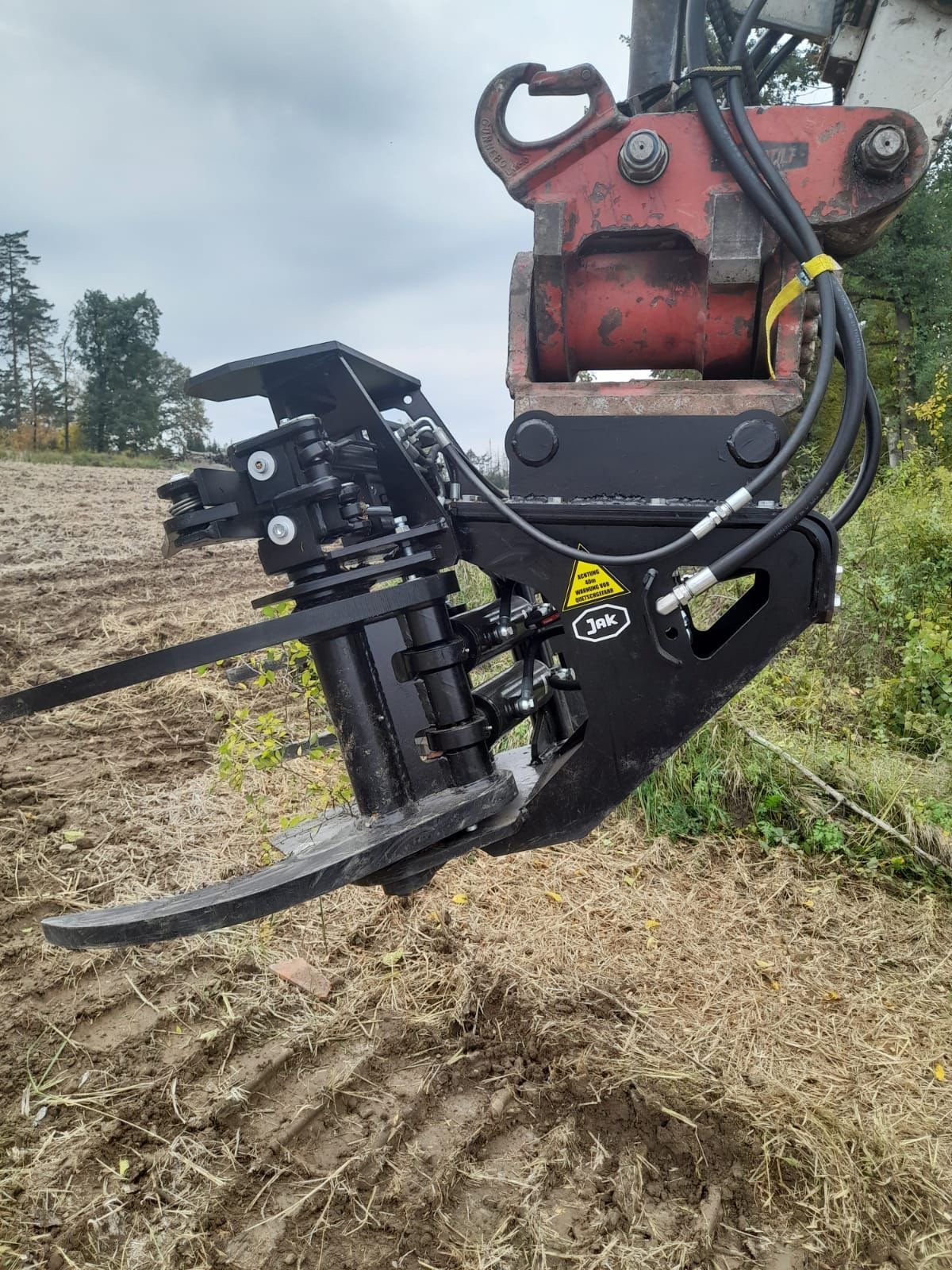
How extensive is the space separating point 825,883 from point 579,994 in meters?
1.43

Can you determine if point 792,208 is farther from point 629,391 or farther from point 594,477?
point 594,477

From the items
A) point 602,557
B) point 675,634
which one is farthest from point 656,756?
point 602,557

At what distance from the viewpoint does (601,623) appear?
1.70m

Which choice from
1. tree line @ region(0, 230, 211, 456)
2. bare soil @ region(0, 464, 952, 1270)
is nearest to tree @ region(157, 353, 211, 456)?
tree line @ region(0, 230, 211, 456)

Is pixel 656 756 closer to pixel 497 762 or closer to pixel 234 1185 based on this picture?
pixel 497 762

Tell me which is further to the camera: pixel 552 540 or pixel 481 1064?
pixel 481 1064

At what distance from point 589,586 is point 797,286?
0.66 m

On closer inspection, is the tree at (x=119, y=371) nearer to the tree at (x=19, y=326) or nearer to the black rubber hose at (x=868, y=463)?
the tree at (x=19, y=326)

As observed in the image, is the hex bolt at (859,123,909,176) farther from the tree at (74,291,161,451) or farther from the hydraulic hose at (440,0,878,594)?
the tree at (74,291,161,451)

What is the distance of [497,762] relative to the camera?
2.15m

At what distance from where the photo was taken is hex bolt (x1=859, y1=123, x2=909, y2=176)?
5.07 feet

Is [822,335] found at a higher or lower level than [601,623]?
higher

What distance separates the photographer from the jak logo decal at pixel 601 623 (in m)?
1.69

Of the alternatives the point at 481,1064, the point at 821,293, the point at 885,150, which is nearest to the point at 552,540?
the point at 821,293
